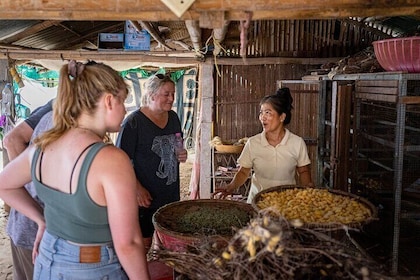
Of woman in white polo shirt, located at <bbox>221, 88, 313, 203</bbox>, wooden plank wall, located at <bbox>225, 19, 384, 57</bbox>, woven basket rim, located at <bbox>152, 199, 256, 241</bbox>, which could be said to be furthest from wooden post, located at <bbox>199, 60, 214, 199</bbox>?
woven basket rim, located at <bbox>152, 199, 256, 241</bbox>

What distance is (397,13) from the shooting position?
191 cm

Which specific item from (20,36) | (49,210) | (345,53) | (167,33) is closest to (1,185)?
(49,210)

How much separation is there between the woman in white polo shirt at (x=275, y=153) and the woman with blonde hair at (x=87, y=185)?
5.35 ft

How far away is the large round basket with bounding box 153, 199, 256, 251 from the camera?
1.91 meters

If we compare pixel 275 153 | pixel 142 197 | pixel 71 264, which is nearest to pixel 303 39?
pixel 275 153

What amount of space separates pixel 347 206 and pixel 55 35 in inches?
200

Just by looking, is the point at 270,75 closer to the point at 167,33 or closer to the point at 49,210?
the point at 167,33

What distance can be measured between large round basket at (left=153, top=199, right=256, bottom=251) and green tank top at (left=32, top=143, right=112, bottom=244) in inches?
13.3

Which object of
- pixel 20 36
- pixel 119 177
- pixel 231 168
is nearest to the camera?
pixel 119 177

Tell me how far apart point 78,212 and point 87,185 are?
0.43 feet

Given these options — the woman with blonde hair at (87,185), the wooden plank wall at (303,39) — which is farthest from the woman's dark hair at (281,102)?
the wooden plank wall at (303,39)

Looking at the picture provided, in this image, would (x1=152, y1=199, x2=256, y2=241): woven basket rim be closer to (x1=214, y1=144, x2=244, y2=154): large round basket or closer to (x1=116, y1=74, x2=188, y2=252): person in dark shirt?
(x1=116, y1=74, x2=188, y2=252): person in dark shirt

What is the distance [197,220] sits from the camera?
2.19m

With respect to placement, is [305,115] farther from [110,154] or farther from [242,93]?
[110,154]
